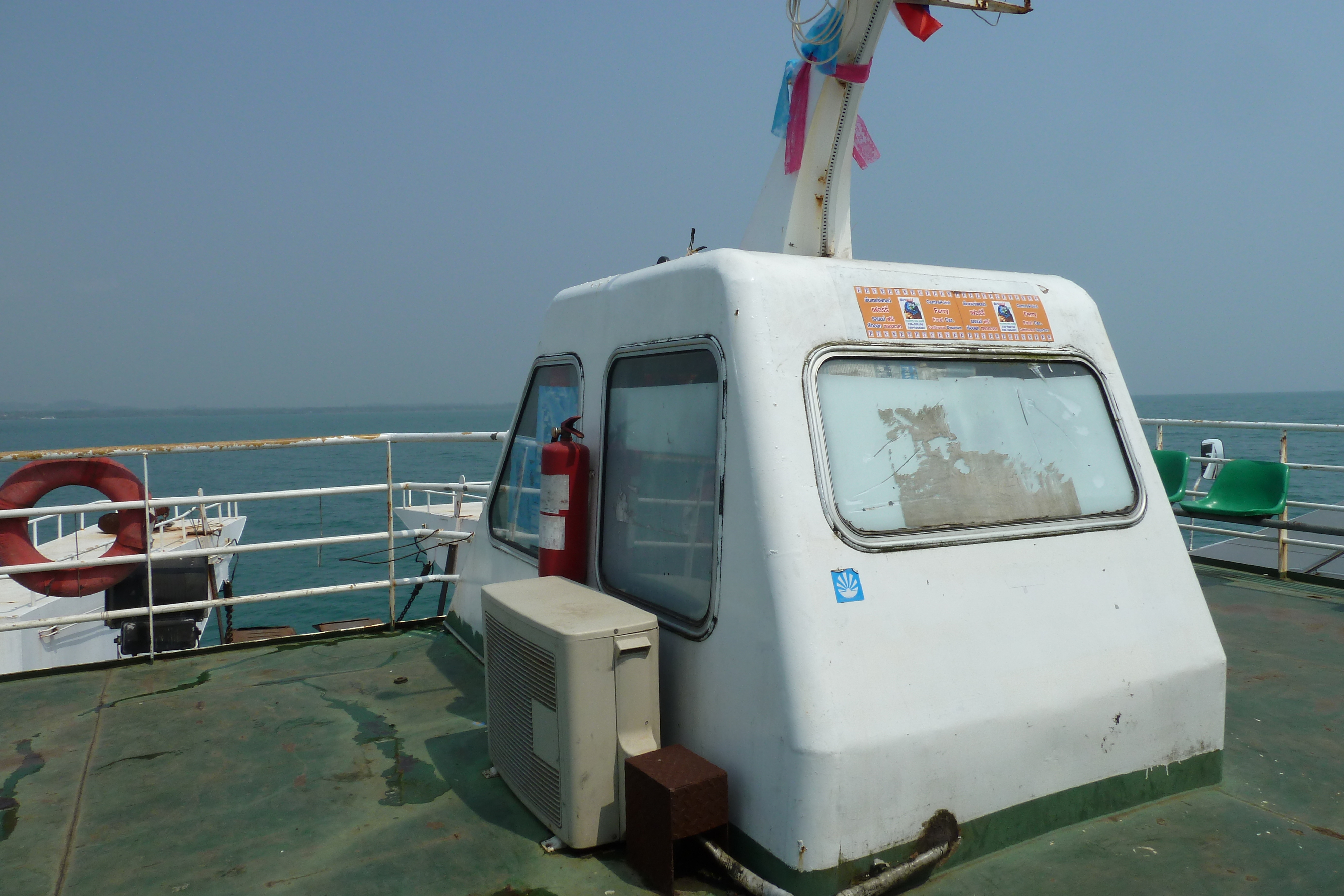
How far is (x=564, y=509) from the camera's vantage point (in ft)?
12.0

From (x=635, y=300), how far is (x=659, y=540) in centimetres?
98

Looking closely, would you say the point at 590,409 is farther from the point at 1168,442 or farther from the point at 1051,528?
the point at 1168,442

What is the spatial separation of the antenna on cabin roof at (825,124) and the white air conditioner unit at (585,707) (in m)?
1.90

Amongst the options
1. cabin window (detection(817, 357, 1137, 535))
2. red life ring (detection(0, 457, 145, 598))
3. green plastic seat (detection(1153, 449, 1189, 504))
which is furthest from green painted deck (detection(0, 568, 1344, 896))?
green plastic seat (detection(1153, 449, 1189, 504))

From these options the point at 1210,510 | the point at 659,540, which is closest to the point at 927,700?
the point at 659,540

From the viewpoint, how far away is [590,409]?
382 cm

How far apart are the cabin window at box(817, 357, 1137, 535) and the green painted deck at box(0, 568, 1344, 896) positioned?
113cm

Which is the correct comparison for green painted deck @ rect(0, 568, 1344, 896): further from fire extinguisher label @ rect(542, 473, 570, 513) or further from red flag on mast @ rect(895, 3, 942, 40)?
red flag on mast @ rect(895, 3, 942, 40)

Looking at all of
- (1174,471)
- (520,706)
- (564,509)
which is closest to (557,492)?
(564,509)

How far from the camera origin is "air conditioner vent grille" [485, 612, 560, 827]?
2.95 metres

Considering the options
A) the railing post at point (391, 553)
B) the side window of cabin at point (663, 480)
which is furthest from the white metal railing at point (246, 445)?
the side window of cabin at point (663, 480)

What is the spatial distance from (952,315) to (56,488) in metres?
7.18

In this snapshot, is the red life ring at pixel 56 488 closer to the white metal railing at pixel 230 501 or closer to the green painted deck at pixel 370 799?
the white metal railing at pixel 230 501

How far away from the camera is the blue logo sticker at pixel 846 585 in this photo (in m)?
2.64
